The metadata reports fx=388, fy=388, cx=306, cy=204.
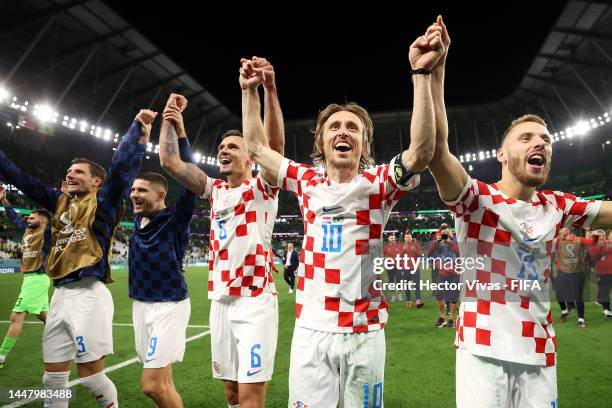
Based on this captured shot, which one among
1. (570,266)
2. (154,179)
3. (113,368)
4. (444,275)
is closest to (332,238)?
(154,179)

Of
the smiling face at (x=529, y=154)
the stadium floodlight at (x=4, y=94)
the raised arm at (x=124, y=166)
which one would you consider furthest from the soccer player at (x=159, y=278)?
the stadium floodlight at (x=4, y=94)

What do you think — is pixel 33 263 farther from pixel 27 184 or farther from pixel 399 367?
pixel 399 367

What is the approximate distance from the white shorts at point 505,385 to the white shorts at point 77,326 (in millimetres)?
2974

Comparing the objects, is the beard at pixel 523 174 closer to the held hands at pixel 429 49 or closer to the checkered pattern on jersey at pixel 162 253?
the held hands at pixel 429 49

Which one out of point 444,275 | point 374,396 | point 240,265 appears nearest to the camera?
point 374,396

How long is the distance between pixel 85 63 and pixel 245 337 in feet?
103

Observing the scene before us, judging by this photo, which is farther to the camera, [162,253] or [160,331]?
[162,253]

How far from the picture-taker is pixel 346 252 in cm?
222

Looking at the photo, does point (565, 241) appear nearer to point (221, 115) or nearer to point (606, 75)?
point (606, 75)

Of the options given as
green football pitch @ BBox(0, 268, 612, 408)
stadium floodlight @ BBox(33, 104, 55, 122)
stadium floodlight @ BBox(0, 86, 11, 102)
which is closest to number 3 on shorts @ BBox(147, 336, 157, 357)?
green football pitch @ BBox(0, 268, 612, 408)

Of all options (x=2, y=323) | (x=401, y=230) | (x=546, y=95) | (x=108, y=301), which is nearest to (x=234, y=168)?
(x=108, y=301)

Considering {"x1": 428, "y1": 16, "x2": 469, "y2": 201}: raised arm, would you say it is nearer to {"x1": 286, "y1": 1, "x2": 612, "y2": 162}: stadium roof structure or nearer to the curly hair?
the curly hair

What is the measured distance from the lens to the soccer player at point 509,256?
6.46ft

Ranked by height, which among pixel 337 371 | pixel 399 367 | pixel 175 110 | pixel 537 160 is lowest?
pixel 399 367
